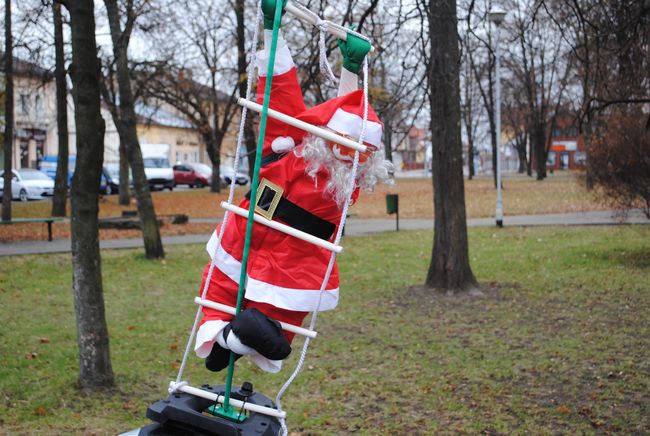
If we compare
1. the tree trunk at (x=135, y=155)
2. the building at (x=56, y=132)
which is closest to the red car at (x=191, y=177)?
the building at (x=56, y=132)

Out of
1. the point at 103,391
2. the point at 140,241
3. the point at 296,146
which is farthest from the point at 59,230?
the point at 296,146

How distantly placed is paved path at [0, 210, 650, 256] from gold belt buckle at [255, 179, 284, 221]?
11.8m

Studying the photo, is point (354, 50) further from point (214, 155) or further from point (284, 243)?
point (214, 155)

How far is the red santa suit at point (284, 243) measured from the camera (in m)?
3.14

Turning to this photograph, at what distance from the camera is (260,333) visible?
2.94 meters

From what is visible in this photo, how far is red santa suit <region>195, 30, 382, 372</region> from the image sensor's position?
3141 millimetres

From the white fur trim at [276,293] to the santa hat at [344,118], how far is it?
619 millimetres

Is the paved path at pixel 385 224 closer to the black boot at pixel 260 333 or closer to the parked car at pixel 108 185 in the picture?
the black boot at pixel 260 333

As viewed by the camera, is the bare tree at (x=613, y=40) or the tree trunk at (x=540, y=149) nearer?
the bare tree at (x=613, y=40)

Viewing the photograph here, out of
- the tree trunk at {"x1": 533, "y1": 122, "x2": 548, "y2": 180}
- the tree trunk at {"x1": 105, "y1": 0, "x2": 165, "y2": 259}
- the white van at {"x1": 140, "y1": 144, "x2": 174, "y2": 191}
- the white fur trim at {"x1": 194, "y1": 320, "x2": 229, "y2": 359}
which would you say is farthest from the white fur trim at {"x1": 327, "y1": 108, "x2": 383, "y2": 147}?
the tree trunk at {"x1": 533, "y1": 122, "x2": 548, "y2": 180}

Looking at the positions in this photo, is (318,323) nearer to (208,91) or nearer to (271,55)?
(271,55)

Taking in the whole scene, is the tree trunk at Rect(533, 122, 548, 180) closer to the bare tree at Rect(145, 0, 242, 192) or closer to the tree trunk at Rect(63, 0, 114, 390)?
the bare tree at Rect(145, 0, 242, 192)

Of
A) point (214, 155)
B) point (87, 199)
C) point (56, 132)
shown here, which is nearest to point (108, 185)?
point (214, 155)

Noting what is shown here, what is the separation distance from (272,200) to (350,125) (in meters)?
0.47
